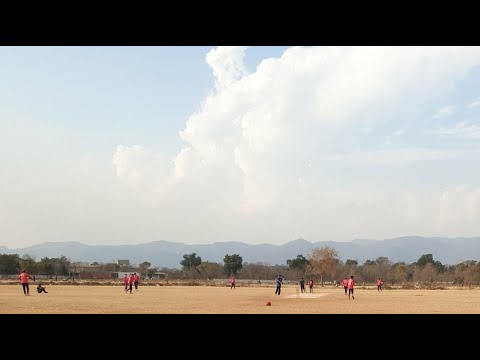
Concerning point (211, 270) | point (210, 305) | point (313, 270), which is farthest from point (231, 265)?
point (210, 305)

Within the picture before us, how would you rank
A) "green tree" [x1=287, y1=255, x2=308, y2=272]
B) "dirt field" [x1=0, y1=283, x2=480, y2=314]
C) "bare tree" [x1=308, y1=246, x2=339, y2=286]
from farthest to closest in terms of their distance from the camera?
"green tree" [x1=287, y1=255, x2=308, y2=272] → "bare tree" [x1=308, y1=246, x2=339, y2=286] → "dirt field" [x1=0, y1=283, x2=480, y2=314]

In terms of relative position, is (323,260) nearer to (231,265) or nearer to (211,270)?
(231,265)

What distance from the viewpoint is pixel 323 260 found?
7125 cm

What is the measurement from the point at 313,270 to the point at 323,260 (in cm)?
261

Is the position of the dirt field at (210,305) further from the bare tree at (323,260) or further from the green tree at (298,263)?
the green tree at (298,263)

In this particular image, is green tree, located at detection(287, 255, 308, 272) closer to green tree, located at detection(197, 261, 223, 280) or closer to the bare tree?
green tree, located at detection(197, 261, 223, 280)

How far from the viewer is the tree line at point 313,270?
7381 cm

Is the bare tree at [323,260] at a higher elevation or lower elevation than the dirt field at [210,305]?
higher

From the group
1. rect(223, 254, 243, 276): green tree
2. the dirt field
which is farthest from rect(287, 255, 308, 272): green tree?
the dirt field

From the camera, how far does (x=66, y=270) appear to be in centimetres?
9788

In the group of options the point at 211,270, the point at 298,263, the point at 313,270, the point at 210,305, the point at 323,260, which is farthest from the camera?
the point at 298,263

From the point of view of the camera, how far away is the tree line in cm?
7381

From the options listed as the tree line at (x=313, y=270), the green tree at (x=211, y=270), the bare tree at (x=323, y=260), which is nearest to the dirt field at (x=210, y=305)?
the bare tree at (x=323, y=260)
